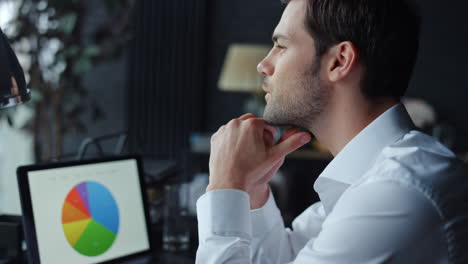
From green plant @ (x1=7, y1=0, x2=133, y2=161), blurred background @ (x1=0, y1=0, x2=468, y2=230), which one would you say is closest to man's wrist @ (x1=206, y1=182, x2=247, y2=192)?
green plant @ (x1=7, y1=0, x2=133, y2=161)

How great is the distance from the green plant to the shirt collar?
2235 mm

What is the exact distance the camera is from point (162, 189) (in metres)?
1.47

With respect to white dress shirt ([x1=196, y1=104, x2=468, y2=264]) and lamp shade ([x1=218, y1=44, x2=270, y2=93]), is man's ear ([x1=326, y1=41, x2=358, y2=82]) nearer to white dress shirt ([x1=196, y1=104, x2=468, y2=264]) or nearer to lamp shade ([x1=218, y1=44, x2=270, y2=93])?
white dress shirt ([x1=196, y1=104, x2=468, y2=264])

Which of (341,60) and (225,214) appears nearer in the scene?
(225,214)

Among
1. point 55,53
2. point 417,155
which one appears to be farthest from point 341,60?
point 55,53

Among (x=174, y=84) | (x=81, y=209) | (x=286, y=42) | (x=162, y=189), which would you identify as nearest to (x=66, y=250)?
(x=81, y=209)

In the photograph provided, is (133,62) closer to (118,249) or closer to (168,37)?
(168,37)

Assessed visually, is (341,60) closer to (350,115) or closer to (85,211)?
(350,115)

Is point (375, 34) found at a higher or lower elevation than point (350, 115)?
higher

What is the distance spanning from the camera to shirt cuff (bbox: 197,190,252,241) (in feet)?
2.82

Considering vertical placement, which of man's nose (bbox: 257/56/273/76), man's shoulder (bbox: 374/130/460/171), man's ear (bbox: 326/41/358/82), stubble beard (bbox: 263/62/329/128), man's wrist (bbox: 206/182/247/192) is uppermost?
man's ear (bbox: 326/41/358/82)

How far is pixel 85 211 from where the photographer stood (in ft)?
3.26

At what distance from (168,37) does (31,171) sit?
3549 millimetres

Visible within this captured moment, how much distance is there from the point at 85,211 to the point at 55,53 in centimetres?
241
